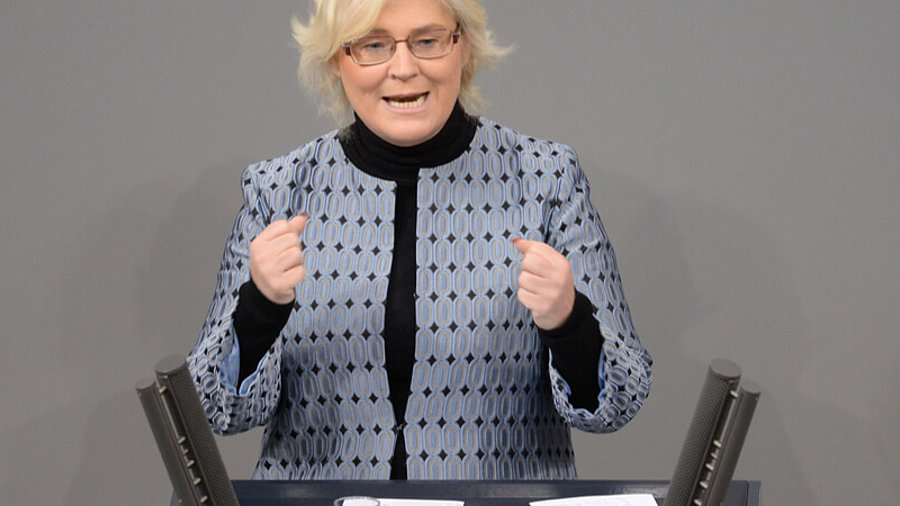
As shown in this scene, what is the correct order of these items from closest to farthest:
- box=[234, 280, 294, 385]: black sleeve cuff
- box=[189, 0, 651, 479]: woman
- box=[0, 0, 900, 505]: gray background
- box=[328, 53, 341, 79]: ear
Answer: box=[234, 280, 294, 385]: black sleeve cuff
box=[189, 0, 651, 479]: woman
box=[328, 53, 341, 79]: ear
box=[0, 0, 900, 505]: gray background

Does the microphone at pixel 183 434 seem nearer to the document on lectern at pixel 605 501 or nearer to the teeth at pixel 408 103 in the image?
the document on lectern at pixel 605 501

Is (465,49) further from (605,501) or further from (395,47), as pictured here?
(605,501)

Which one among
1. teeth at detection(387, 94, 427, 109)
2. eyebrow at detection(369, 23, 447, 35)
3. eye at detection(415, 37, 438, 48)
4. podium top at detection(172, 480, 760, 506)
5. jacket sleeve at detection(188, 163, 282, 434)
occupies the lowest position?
podium top at detection(172, 480, 760, 506)

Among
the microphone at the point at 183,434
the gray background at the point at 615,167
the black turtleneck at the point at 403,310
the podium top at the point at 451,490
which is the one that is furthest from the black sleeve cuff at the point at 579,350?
the gray background at the point at 615,167

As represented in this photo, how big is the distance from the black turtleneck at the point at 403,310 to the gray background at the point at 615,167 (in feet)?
1.82

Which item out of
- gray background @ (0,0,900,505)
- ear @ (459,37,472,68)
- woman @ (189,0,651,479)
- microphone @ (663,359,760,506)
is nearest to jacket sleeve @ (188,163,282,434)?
woman @ (189,0,651,479)

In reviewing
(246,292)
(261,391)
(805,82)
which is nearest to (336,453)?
(261,391)

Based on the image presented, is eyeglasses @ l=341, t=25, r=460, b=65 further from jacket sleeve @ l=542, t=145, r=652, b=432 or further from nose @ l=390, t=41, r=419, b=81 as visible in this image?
jacket sleeve @ l=542, t=145, r=652, b=432

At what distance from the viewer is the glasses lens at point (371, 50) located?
1.90 meters

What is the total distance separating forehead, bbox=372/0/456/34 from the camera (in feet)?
6.16

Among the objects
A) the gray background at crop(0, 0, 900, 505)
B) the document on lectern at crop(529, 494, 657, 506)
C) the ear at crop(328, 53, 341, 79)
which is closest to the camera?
the document on lectern at crop(529, 494, 657, 506)

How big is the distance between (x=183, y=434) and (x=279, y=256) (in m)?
0.49

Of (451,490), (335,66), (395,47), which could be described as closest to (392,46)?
(395,47)

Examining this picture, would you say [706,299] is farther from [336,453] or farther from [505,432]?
[336,453]
